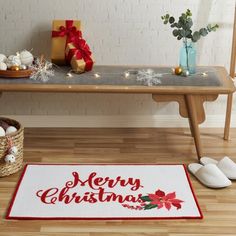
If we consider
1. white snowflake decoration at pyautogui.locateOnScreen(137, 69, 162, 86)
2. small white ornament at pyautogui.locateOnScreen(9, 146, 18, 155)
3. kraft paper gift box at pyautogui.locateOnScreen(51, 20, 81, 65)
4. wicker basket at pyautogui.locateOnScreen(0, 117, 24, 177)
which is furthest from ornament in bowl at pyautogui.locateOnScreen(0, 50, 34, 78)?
white snowflake decoration at pyautogui.locateOnScreen(137, 69, 162, 86)

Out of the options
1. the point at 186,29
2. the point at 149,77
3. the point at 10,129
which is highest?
the point at 186,29

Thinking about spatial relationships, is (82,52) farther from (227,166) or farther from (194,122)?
(227,166)

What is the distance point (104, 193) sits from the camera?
292cm

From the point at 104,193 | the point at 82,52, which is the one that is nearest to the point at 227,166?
the point at 104,193

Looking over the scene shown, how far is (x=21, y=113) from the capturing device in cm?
381

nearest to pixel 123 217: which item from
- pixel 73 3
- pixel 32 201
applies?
pixel 32 201

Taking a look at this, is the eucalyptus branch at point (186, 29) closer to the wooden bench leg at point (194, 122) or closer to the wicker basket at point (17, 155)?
the wooden bench leg at point (194, 122)

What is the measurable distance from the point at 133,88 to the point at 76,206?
76 cm

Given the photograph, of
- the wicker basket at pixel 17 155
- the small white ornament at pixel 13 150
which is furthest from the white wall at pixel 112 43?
the small white ornament at pixel 13 150

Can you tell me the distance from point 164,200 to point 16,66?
113 cm

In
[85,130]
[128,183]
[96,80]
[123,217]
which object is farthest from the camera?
[85,130]

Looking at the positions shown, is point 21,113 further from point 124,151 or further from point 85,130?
point 124,151

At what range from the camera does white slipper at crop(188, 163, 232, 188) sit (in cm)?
300

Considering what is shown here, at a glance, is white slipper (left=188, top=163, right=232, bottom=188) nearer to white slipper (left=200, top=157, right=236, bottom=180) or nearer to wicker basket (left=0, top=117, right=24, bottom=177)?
white slipper (left=200, top=157, right=236, bottom=180)
